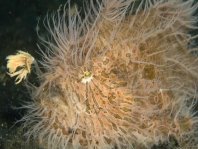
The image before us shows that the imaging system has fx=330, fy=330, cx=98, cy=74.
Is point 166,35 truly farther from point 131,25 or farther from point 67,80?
point 67,80

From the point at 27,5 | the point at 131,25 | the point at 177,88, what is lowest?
the point at 177,88

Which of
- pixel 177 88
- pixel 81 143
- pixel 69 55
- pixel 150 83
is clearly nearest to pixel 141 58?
pixel 150 83

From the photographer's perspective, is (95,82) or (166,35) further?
(166,35)

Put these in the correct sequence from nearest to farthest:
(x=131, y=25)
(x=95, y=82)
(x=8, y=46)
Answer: (x=95, y=82) → (x=131, y=25) → (x=8, y=46)

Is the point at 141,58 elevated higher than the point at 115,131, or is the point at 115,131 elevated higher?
the point at 141,58

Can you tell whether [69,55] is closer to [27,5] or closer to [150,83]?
[150,83]

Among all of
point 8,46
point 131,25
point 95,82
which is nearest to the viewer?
point 95,82
